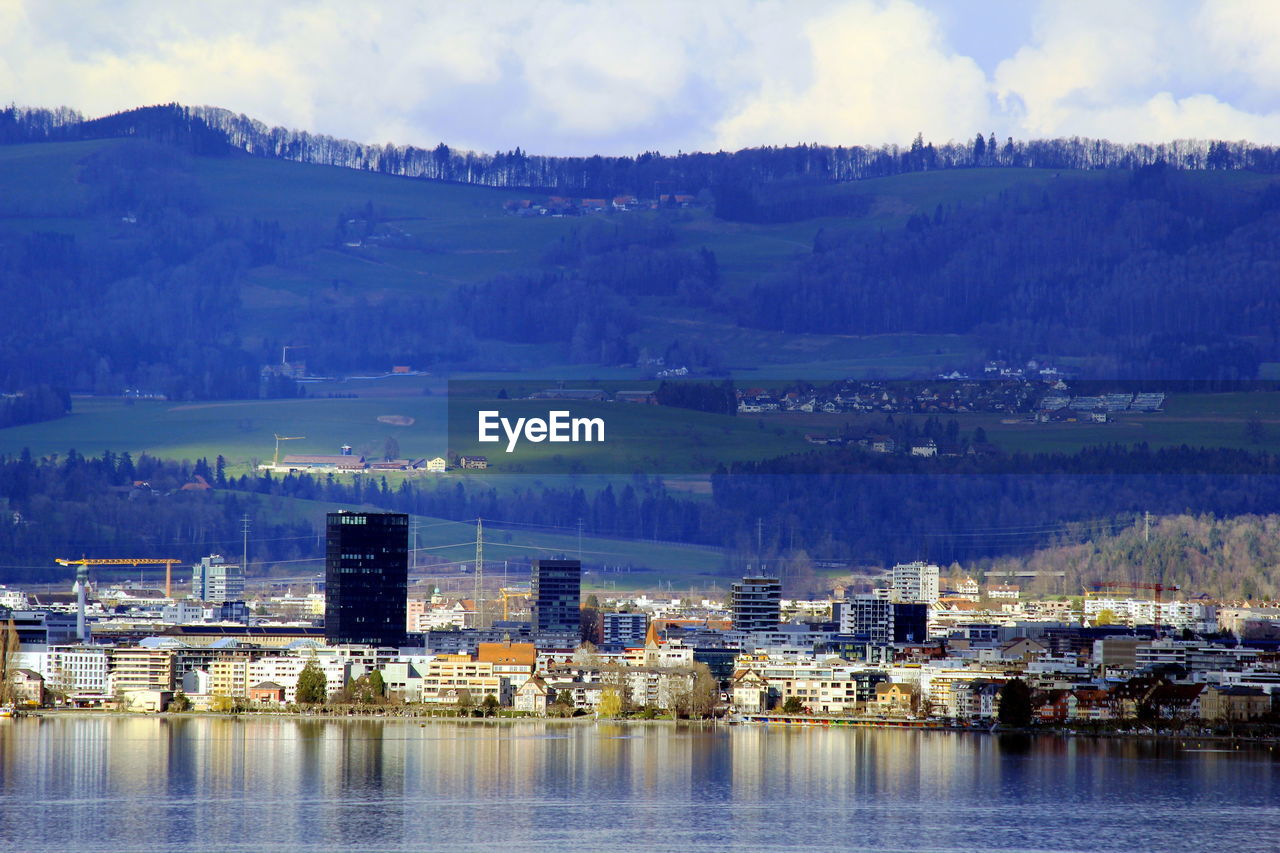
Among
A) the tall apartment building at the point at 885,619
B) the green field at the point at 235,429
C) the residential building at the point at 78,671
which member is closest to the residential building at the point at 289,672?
the residential building at the point at 78,671

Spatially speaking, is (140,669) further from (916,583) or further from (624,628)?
(916,583)

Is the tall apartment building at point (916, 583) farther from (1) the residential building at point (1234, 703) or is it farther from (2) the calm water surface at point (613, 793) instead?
(2) the calm water surface at point (613, 793)

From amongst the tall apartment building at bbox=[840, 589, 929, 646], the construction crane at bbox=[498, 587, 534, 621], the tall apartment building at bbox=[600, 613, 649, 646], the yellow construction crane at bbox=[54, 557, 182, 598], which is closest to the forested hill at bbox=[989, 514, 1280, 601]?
the tall apartment building at bbox=[840, 589, 929, 646]

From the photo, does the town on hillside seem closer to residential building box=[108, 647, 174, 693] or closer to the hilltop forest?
residential building box=[108, 647, 174, 693]

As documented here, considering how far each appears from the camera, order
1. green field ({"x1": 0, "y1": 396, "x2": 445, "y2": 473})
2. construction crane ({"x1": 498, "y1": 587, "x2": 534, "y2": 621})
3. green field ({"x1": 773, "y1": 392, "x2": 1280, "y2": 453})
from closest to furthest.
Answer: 1. construction crane ({"x1": 498, "y1": 587, "x2": 534, "y2": 621})
2. green field ({"x1": 773, "y1": 392, "x2": 1280, "y2": 453})
3. green field ({"x1": 0, "y1": 396, "x2": 445, "y2": 473})

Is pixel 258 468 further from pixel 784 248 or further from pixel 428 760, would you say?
pixel 428 760

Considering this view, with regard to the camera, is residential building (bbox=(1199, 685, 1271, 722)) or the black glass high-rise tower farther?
the black glass high-rise tower

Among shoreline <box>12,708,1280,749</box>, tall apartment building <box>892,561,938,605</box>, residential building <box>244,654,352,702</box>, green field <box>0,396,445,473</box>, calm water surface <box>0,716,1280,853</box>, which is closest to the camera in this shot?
calm water surface <box>0,716,1280,853</box>
